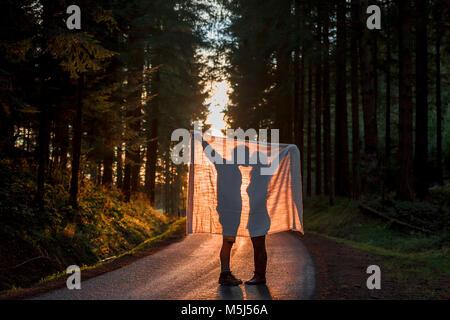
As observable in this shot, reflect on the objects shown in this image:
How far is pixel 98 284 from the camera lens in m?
7.07

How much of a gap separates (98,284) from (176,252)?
14.9 ft

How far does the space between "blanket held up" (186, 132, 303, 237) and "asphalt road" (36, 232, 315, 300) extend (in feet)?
3.19

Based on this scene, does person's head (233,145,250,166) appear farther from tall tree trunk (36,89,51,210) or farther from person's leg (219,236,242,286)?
tall tree trunk (36,89,51,210)

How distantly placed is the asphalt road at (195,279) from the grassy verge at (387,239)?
89.4 inches

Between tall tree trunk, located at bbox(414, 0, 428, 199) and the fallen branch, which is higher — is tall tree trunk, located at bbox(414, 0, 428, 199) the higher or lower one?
the higher one

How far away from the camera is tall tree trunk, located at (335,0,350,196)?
69.0 ft

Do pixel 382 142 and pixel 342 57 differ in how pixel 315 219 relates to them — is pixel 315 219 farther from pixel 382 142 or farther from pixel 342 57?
pixel 382 142

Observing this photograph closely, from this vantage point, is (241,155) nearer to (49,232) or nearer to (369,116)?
(49,232)

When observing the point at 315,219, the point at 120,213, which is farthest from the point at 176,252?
the point at 315,219

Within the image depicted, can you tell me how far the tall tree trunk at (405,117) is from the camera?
17.5m

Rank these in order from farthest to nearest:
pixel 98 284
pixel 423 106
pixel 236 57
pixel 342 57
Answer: pixel 236 57 → pixel 342 57 → pixel 423 106 → pixel 98 284

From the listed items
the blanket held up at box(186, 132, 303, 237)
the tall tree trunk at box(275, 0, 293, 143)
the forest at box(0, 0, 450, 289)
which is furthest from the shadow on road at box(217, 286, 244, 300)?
the tall tree trunk at box(275, 0, 293, 143)

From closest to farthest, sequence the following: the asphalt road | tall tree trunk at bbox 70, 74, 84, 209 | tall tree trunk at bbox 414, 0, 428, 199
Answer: the asphalt road → tall tree trunk at bbox 70, 74, 84, 209 → tall tree trunk at bbox 414, 0, 428, 199

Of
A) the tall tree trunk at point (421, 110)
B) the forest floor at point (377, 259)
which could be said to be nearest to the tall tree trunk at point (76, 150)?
the forest floor at point (377, 259)
